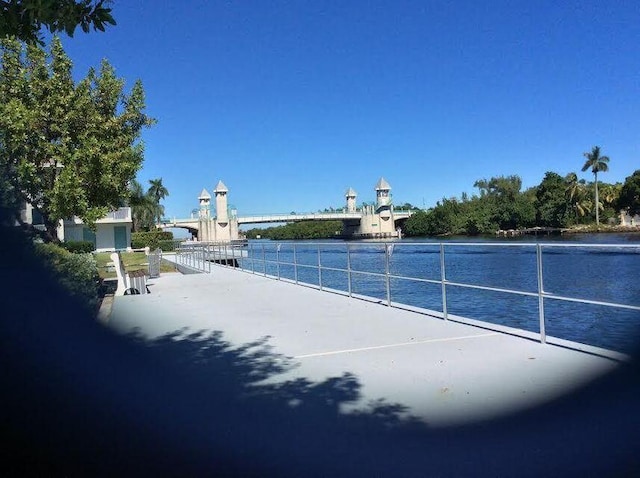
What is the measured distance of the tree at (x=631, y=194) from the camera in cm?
7150

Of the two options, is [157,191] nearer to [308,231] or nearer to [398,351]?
[308,231]

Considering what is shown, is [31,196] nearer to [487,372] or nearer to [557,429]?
[487,372]

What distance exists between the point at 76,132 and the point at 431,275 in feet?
32.4

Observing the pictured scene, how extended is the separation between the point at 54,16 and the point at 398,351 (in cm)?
390

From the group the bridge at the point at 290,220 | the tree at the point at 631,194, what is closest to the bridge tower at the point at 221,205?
the bridge at the point at 290,220

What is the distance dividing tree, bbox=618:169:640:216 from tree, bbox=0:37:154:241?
7177 centimetres

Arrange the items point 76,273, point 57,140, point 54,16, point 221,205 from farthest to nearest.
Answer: point 221,205, point 57,140, point 76,273, point 54,16

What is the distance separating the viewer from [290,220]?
86.3 metres

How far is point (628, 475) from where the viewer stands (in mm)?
2766

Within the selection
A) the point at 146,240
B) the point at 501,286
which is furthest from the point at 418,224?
the point at 501,286

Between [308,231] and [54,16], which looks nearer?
[54,16]

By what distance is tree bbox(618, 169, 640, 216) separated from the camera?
235 ft

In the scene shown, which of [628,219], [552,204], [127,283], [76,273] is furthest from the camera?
[552,204]

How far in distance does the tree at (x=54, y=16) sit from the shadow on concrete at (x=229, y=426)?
1336mm
